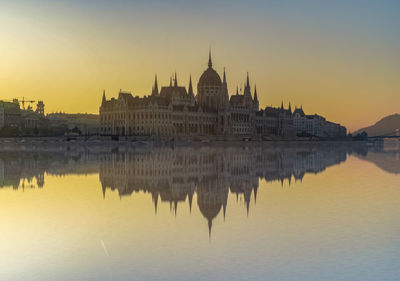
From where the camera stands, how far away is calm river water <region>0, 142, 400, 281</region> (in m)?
12.5

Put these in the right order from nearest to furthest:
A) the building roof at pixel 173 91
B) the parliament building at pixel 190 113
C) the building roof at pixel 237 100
A: the parliament building at pixel 190 113 < the building roof at pixel 173 91 < the building roof at pixel 237 100

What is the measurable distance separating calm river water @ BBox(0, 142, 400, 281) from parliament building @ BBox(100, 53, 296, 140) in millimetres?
104121

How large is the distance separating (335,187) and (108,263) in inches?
751

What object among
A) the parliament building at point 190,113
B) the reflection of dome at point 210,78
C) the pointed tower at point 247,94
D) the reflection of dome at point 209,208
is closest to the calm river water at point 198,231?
the reflection of dome at point 209,208

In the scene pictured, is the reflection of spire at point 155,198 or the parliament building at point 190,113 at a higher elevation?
the parliament building at point 190,113

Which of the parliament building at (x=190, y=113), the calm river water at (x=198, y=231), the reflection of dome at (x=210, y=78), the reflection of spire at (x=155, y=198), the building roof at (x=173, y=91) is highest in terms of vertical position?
the reflection of dome at (x=210, y=78)

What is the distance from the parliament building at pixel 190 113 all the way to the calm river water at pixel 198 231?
4099 inches

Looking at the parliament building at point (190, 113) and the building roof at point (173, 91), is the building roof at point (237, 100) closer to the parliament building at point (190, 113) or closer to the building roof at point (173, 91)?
the parliament building at point (190, 113)

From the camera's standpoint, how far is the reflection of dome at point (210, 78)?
175500 millimetres

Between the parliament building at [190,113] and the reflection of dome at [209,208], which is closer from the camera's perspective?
the reflection of dome at [209,208]

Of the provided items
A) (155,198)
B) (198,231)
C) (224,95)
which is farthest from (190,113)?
(198,231)

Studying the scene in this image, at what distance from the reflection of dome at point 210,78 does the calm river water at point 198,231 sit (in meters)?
148

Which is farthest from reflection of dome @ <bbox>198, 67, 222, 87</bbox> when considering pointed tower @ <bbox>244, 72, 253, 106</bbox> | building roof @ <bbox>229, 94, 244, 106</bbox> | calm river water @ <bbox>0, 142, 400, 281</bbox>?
calm river water @ <bbox>0, 142, 400, 281</bbox>

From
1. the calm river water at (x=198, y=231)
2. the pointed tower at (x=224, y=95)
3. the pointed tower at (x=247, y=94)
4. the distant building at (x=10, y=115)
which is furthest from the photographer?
the distant building at (x=10, y=115)
